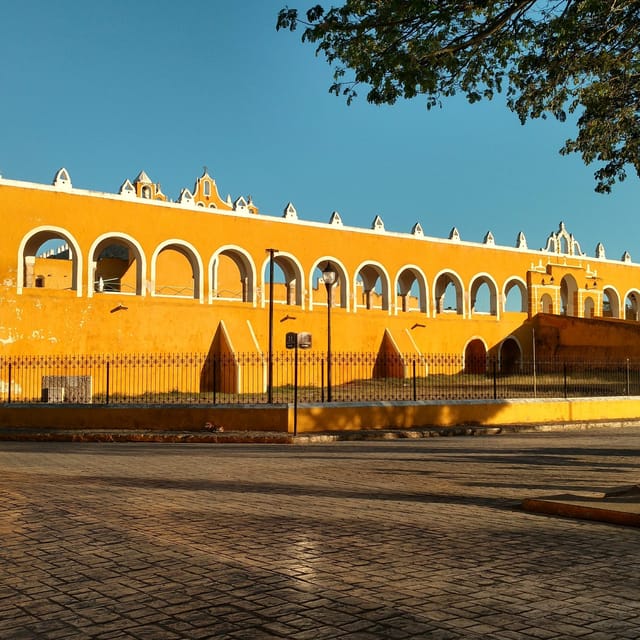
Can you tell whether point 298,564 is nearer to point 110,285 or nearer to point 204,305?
point 204,305

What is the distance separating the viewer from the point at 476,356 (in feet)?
119

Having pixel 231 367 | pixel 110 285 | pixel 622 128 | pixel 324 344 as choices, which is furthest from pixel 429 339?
pixel 622 128

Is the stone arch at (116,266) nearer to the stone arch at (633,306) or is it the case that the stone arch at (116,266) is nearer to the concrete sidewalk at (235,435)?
the concrete sidewalk at (235,435)

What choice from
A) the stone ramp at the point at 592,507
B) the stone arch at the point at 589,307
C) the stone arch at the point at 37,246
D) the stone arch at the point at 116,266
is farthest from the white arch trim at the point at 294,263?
the stone ramp at the point at 592,507

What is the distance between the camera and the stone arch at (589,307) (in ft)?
135

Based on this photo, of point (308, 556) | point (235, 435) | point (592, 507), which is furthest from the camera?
point (235, 435)

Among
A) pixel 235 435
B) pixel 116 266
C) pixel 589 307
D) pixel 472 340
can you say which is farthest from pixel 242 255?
pixel 589 307

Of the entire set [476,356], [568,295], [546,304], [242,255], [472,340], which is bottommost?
[476,356]

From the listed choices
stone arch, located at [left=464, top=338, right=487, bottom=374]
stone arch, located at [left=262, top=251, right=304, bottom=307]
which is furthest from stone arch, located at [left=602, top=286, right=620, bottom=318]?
stone arch, located at [left=262, top=251, right=304, bottom=307]

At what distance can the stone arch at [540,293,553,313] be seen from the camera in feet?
128

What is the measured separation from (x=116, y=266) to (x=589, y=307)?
84.4ft

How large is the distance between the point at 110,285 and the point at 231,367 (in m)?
10.2

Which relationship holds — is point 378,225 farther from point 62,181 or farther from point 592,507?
point 592,507

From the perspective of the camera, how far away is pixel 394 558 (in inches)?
185
